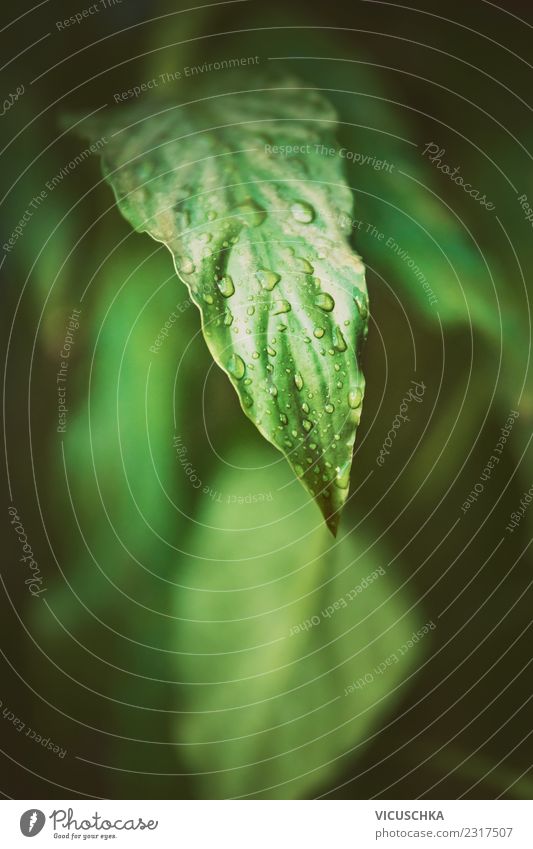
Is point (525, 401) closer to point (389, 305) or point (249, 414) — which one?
point (389, 305)

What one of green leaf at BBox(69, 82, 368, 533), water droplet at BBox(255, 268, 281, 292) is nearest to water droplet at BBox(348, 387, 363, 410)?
green leaf at BBox(69, 82, 368, 533)

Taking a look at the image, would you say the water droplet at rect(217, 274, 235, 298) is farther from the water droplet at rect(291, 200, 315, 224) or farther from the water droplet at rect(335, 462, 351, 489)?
the water droplet at rect(335, 462, 351, 489)

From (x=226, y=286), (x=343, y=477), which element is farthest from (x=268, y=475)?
(x=226, y=286)

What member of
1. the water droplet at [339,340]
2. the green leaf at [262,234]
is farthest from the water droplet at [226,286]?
the water droplet at [339,340]

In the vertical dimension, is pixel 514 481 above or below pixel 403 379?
below
